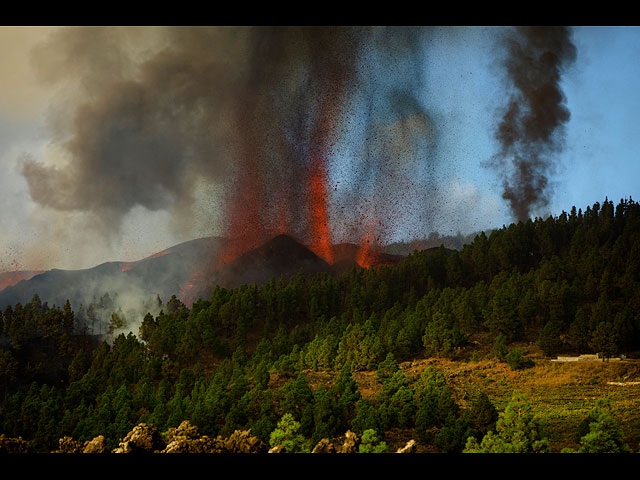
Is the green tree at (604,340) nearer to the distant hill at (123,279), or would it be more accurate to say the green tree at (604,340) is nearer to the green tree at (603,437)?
the green tree at (603,437)

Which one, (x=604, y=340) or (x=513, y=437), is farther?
(x=604, y=340)

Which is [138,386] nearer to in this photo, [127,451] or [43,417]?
[43,417]

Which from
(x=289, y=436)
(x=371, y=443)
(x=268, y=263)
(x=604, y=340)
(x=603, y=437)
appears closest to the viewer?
(x=603, y=437)

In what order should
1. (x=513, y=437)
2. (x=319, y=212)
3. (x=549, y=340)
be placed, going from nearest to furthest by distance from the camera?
1. (x=513, y=437)
2. (x=549, y=340)
3. (x=319, y=212)

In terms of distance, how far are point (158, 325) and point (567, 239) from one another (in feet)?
53.7

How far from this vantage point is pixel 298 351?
540 inches

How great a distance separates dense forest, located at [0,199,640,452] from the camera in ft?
36.9

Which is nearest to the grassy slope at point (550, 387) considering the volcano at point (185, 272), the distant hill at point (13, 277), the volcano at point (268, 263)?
the volcano at point (268, 263)

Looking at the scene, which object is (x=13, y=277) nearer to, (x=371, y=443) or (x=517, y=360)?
(x=371, y=443)

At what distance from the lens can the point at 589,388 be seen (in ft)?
38.0

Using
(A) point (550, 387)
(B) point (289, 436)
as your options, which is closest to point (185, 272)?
(B) point (289, 436)

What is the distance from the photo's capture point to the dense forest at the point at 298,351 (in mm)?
11258
